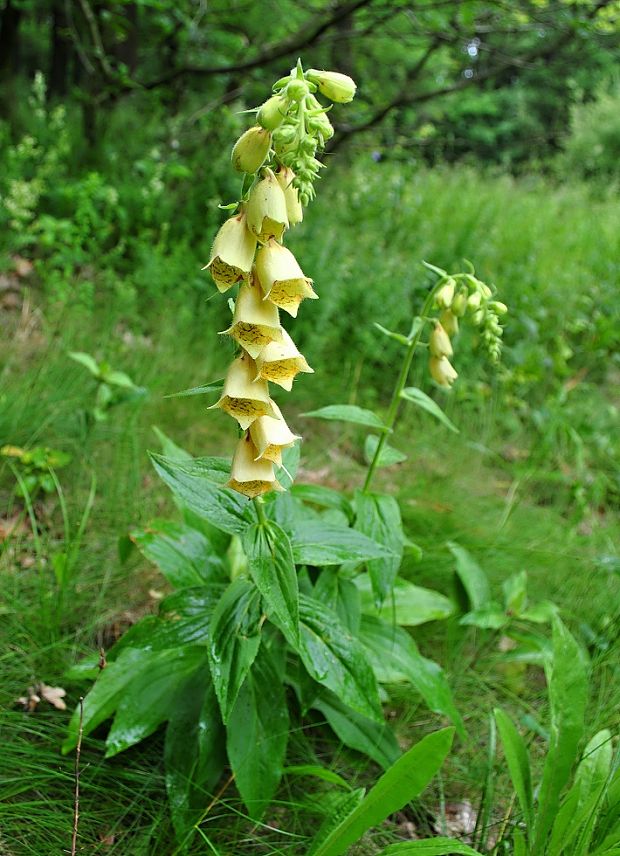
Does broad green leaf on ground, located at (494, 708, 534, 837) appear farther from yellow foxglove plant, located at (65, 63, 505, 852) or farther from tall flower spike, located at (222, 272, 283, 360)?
tall flower spike, located at (222, 272, 283, 360)

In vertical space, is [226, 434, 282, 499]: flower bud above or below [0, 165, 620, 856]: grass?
above

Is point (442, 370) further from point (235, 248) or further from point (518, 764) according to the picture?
point (518, 764)

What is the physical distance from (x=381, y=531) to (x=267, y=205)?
2.99 feet

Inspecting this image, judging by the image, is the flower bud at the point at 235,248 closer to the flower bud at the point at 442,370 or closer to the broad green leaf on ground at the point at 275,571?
the broad green leaf on ground at the point at 275,571

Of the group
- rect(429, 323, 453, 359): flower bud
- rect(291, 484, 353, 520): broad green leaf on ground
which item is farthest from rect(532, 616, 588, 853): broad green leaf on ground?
rect(429, 323, 453, 359): flower bud

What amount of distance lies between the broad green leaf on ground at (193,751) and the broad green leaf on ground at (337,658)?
267 mm

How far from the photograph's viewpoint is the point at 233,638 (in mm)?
1484

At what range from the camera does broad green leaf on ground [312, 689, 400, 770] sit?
1.76 metres

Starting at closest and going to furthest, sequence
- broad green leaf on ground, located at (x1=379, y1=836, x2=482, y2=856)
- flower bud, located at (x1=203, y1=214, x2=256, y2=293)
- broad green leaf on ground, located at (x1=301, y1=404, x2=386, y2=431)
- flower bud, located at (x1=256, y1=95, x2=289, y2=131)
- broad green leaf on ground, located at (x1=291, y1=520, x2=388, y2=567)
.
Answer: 1. flower bud, located at (x1=256, y1=95, x2=289, y2=131)
2. flower bud, located at (x1=203, y1=214, x2=256, y2=293)
3. broad green leaf on ground, located at (x1=379, y1=836, x2=482, y2=856)
4. broad green leaf on ground, located at (x1=291, y1=520, x2=388, y2=567)
5. broad green leaf on ground, located at (x1=301, y1=404, x2=386, y2=431)

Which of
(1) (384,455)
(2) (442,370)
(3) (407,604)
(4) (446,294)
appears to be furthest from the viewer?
(3) (407,604)

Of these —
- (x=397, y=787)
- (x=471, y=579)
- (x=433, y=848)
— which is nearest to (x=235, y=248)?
(x=397, y=787)

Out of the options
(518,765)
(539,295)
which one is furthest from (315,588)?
(539,295)

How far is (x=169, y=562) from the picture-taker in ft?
5.97

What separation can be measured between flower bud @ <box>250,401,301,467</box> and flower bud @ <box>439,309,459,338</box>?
25.2 inches
